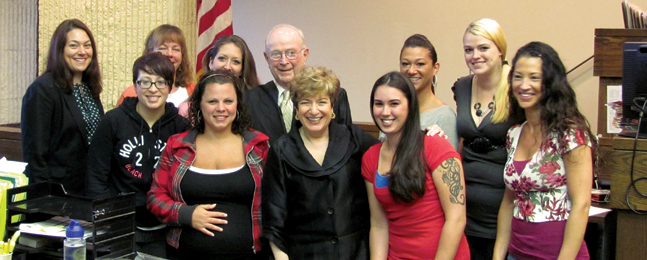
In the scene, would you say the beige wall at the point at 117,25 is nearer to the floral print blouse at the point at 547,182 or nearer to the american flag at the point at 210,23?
the american flag at the point at 210,23

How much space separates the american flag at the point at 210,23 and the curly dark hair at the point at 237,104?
1972mm

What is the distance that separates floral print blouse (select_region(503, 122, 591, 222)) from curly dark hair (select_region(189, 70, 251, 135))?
1.11 meters

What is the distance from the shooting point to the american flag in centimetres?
457

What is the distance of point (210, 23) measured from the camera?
→ 15.1 ft

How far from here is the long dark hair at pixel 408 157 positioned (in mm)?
2189

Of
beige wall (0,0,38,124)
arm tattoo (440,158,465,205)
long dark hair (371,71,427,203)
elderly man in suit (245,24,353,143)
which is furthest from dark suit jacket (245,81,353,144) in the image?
beige wall (0,0,38,124)

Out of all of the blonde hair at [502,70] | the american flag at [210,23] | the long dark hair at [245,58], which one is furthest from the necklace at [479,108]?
the american flag at [210,23]

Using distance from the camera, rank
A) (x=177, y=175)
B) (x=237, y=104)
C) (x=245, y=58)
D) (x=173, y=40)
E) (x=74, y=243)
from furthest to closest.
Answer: (x=173, y=40) → (x=245, y=58) → (x=237, y=104) → (x=177, y=175) → (x=74, y=243)

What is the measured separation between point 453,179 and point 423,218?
0.18 meters

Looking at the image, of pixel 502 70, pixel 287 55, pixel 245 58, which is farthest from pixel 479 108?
pixel 245 58

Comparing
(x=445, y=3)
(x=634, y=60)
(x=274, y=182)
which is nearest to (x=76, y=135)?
(x=274, y=182)

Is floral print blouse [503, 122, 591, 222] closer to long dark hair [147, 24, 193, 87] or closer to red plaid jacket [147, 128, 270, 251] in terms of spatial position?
red plaid jacket [147, 128, 270, 251]

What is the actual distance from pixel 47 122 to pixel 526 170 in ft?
7.01

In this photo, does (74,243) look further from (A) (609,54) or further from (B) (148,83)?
(A) (609,54)
